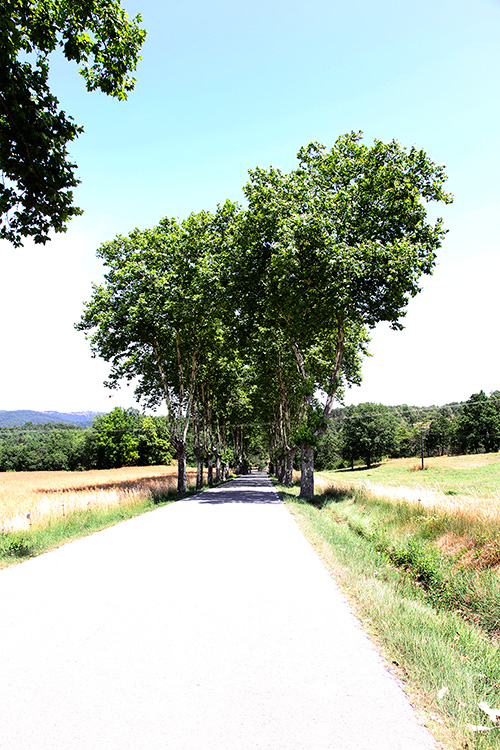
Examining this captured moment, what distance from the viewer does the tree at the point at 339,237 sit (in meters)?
18.2

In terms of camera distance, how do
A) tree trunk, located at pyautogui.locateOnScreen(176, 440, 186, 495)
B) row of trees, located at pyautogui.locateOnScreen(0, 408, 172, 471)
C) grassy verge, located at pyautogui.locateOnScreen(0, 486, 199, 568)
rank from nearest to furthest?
grassy verge, located at pyautogui.locateOnScreen(0, 486, 199, 568), tree trunk, located at pyautogui.locateOnScreen(176, 440, 186, 495), row of trees, located at pyautogui.locateOnScreen(0, 408, 172, 471)

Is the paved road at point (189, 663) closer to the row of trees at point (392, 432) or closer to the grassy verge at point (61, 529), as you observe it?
the grassy verge at point (61, 529)

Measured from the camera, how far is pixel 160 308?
74.2 feet

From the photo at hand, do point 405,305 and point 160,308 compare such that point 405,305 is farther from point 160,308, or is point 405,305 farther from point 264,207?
point 160,308

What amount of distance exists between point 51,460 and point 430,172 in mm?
95425

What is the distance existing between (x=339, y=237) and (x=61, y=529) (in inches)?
628

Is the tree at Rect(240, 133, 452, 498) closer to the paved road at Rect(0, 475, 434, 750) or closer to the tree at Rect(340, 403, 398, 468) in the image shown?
the paved road at Rect(0, 475, 434, 750)

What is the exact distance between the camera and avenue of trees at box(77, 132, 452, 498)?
18.7 meters

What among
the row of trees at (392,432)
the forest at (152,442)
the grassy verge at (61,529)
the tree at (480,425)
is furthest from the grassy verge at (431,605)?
the tree at (480,425)

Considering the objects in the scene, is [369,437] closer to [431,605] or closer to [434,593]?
[434,593]

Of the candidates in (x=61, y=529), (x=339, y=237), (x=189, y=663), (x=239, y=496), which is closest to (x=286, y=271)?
(x=339, y=237)

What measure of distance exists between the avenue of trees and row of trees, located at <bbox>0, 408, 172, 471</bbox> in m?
60.8

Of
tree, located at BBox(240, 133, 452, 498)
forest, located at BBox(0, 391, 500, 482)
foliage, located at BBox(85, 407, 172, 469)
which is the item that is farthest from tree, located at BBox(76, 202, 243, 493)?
foliage, located at BBox(85, 407, 172, 469)

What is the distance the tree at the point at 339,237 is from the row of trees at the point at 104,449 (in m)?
71.4
